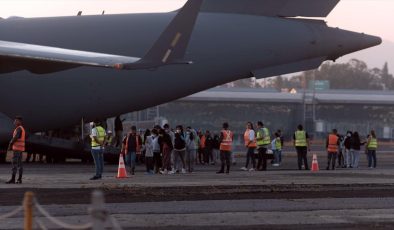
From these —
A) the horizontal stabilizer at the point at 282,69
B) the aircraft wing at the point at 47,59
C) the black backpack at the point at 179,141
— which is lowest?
the black backpack at the point at 179,141

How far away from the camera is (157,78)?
100ft

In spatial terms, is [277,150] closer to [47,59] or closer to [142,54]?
[142,54]

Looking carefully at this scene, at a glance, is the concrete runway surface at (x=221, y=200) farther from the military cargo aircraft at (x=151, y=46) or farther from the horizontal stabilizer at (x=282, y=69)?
the horizontal stabilizer at (x=282, y=69)

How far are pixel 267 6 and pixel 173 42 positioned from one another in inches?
468

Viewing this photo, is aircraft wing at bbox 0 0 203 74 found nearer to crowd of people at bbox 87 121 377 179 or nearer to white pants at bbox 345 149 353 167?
crowd of people at bbox 87 121 377 179

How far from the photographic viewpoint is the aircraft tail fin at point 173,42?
19972mm

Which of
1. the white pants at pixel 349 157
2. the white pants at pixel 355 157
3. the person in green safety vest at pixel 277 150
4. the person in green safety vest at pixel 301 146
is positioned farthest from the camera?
the person in green safety vest at pixel 277 150

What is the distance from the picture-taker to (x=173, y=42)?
66.6ft

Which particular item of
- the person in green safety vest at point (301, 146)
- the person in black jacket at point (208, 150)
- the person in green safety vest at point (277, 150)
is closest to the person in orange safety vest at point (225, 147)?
the person in green safety vest at point (301, 146)

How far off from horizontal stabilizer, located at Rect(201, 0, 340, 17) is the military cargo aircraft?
3cm

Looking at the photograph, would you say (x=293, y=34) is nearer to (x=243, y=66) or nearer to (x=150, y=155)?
(x=243, y=66)

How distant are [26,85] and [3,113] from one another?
1.14 m

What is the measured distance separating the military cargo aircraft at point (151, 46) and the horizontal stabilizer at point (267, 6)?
3 centimetres

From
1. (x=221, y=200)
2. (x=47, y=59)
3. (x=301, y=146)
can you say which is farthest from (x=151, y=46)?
(x=221, y=200)
